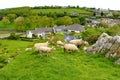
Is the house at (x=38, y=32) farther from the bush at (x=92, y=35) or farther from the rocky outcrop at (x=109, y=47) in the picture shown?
the rocky outcrop at (x=109, y=47)

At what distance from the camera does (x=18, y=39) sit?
350 ft

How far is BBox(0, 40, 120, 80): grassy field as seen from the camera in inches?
846

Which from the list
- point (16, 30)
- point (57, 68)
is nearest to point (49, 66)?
point (57, 68)

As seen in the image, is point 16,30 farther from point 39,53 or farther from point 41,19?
point 39,53

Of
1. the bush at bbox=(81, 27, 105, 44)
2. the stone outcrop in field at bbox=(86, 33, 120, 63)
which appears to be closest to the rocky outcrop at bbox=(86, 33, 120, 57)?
the stone outcrop in field at bbox=(86, 33, 120, 63)

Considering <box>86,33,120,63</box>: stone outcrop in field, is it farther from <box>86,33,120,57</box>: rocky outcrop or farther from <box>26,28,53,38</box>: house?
<box>26,28,53,38</box>: house

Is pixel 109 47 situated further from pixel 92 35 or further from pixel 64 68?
pixel 92 35

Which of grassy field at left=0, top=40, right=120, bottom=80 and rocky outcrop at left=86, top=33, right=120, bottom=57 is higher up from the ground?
rocky outcrop at left=86, top=33, right=120, bottom=57

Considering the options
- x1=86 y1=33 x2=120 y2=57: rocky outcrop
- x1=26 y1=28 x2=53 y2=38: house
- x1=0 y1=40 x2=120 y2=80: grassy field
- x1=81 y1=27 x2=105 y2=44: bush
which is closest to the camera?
x1=0 y1=40 x2=120 y2=80: grassy field

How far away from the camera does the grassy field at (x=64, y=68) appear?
21.5 metres

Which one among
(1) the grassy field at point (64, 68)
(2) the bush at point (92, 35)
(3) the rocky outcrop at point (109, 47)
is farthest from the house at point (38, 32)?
(1) the grassy field at point (64, 68)

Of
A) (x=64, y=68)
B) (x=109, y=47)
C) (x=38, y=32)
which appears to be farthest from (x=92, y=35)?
(x=38, y=32)

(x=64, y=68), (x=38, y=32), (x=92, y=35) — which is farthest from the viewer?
(x=38, y=32)

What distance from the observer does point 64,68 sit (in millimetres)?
23281
